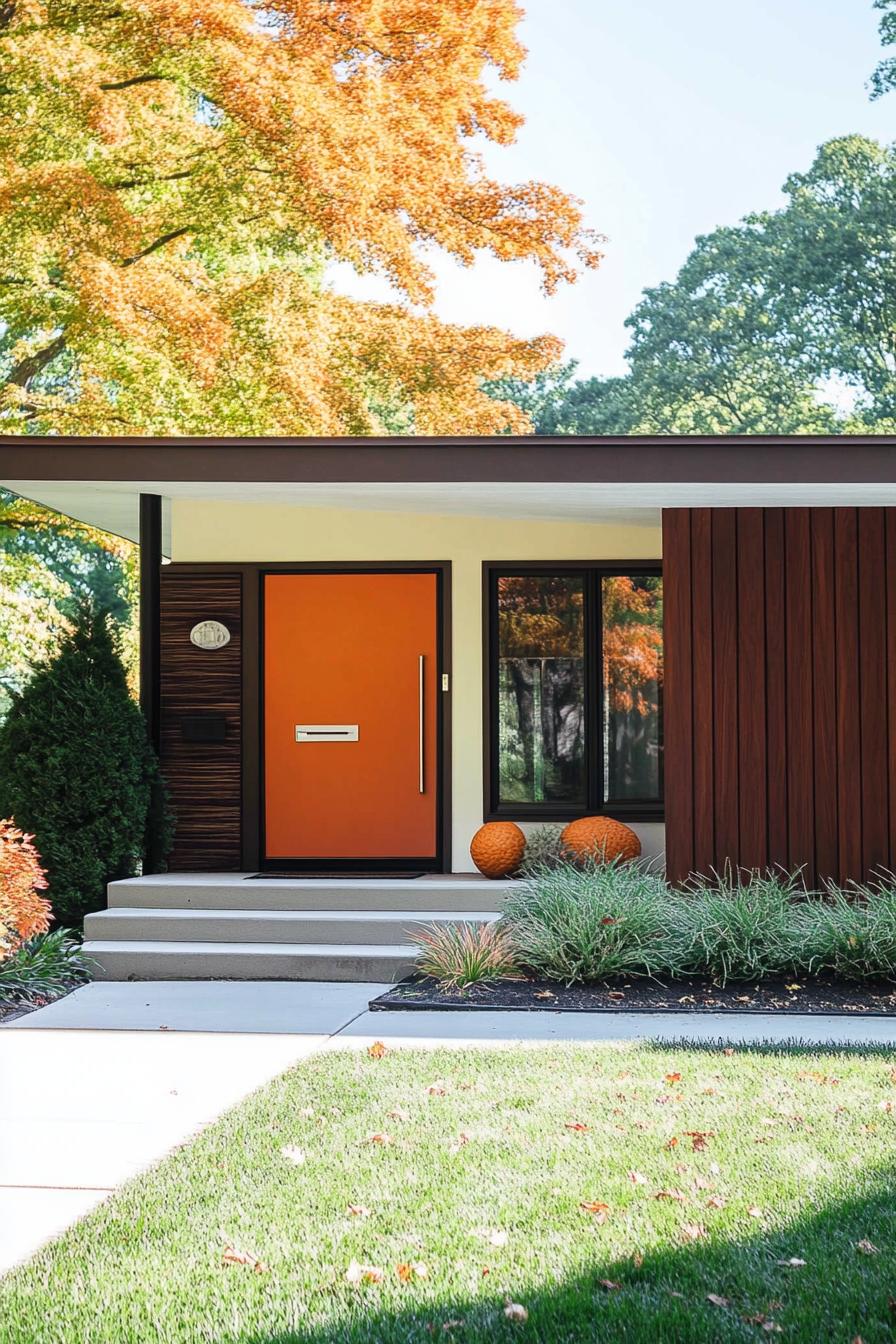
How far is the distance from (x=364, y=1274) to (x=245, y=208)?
52.7 ft

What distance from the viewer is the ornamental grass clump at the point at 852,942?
274 inches

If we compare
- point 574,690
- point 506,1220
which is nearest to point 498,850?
point 574,690

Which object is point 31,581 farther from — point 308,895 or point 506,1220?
point 506,1220

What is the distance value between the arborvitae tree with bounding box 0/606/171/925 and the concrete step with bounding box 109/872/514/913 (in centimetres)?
22

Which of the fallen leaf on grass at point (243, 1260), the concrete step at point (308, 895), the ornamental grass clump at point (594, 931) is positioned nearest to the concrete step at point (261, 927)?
the concrete step at point (308, 895)

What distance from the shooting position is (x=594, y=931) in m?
7.00

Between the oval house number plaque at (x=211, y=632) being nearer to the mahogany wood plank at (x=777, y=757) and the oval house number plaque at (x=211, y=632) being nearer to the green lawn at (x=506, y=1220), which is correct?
the mahogany wood plank at (x=777, y=757)

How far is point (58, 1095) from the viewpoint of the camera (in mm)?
5062

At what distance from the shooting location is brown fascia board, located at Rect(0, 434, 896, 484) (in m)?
7.36

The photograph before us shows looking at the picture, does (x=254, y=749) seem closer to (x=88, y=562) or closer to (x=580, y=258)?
(x=580, y=258)

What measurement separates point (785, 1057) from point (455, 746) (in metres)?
4.28

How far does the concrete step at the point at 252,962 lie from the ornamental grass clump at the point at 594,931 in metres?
0.70

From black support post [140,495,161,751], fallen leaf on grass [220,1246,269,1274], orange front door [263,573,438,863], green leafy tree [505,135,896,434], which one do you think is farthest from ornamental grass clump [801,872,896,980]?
green leafy tree [505,135,896,434]

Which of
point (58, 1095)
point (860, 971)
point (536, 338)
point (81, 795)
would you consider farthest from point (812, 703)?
point (536, 338)
